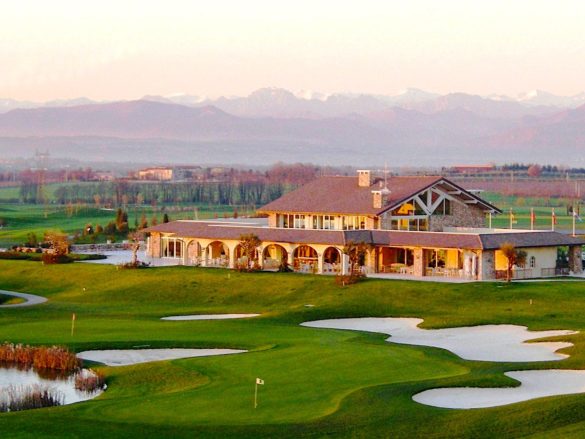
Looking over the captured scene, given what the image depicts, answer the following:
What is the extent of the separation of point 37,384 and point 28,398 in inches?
152

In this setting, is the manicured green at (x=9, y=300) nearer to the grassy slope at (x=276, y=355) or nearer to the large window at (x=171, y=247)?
the grassy slope at (x=276, y=355)

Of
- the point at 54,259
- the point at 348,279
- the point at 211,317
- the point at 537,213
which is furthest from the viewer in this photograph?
the point at 537,213

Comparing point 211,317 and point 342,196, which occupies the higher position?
point 342,196

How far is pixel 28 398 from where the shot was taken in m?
40.1

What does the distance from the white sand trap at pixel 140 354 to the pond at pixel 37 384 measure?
8.55 feet

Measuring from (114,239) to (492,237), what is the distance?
142ft

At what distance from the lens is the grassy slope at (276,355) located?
34.4 meters

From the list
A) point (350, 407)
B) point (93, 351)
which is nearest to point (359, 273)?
point (93, 351)

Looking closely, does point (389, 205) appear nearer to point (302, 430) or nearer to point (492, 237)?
point (492, 237)

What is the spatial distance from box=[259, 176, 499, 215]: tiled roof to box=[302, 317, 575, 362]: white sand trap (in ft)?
59.7

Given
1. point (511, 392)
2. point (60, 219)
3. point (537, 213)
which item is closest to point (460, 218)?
point (511, 392)

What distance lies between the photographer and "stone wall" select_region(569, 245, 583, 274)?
75750 millimetres

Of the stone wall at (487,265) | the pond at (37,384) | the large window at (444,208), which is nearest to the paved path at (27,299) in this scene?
the pond at (37,384)

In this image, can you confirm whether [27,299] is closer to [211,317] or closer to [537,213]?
[211,317]
